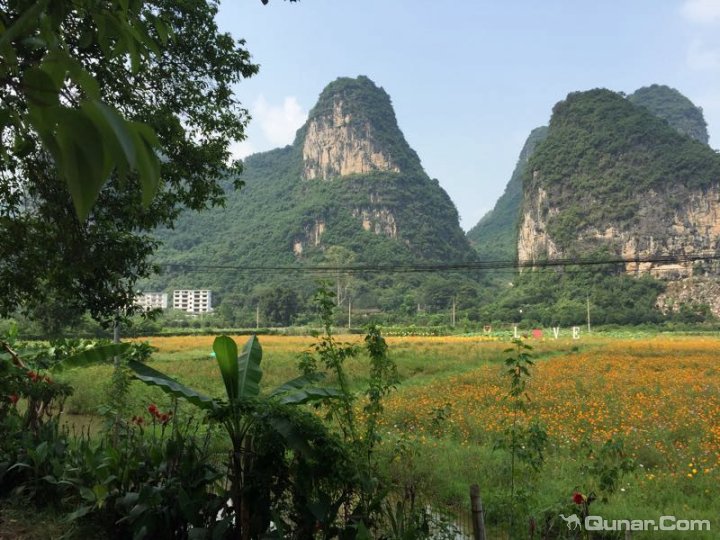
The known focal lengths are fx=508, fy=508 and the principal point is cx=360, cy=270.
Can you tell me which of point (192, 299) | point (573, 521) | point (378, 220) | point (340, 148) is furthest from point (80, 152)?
point (340, 148)

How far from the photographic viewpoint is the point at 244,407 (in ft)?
8.93

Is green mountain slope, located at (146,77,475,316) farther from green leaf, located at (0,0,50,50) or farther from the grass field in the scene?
green leaf, located at (0,0,50,50)

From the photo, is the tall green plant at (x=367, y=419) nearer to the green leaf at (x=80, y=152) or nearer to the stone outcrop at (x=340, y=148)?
the green leaf at (x=80, y=152)

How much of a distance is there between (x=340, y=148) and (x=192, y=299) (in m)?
45.7

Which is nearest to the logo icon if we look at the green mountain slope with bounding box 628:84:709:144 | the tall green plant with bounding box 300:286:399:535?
the tall green plant with bounding box 300:286:399:535

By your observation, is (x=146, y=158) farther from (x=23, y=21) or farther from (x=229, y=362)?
(x=229, y=362)

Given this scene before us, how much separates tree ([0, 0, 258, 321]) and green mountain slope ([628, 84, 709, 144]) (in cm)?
12793

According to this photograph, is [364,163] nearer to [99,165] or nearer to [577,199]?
[577,199]

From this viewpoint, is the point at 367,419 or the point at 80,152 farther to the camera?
the point at 367,419

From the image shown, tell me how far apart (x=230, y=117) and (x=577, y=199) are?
267 ft

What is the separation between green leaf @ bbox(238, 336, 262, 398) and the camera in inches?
123

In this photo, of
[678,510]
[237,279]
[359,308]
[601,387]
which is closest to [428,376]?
[601,387]

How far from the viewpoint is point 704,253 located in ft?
227

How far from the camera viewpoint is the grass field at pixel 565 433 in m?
4.45
